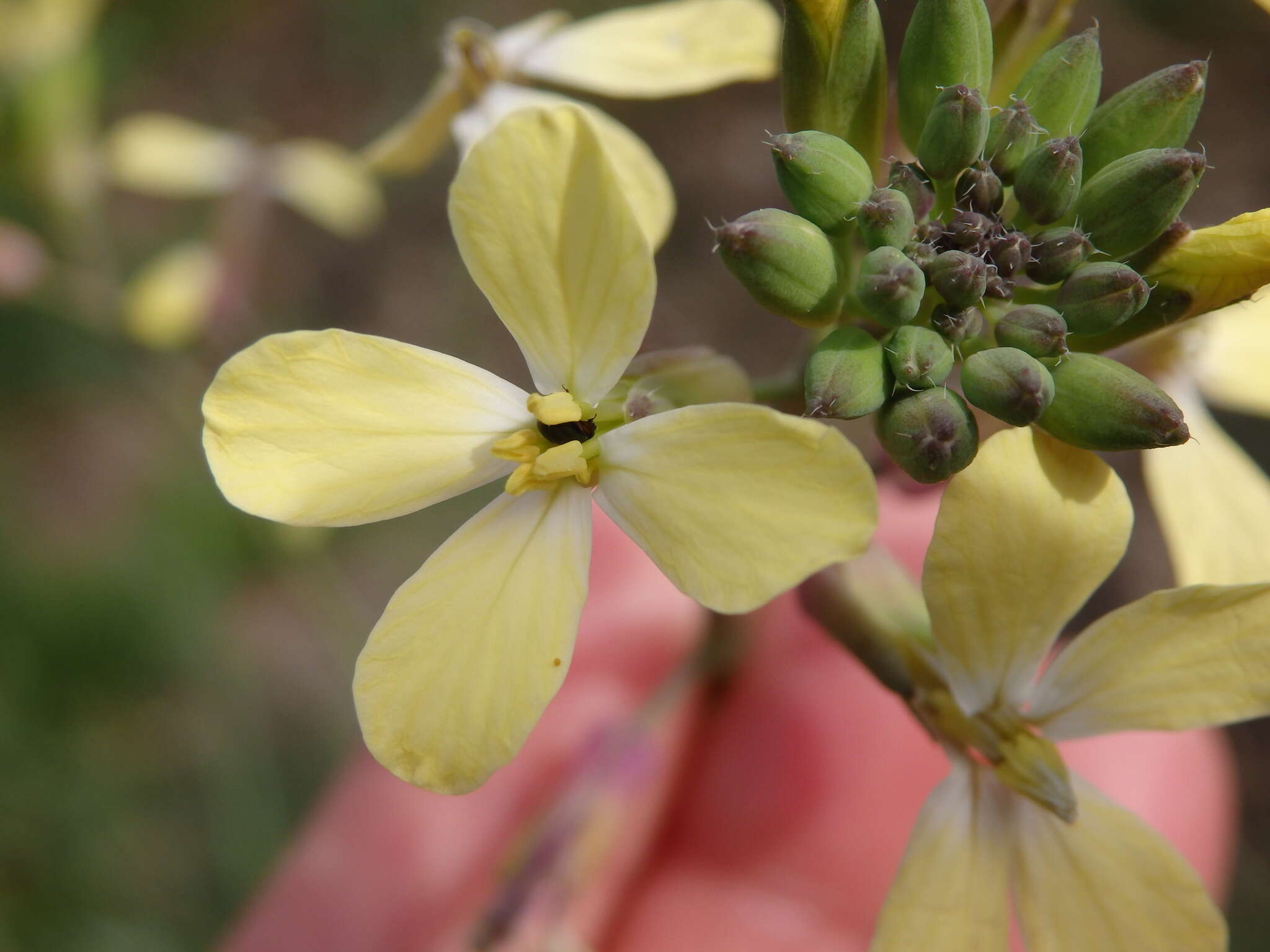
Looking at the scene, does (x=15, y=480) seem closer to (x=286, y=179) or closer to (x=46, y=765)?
(x=46, y=765)

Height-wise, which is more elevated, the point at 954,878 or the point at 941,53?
the point at 941,53

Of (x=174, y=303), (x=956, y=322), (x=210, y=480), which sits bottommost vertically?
(x=210, y=480)

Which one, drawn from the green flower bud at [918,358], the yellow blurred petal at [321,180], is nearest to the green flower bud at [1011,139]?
the green flower bud at [918,358]

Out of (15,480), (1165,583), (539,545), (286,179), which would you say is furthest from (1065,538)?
(15,480)

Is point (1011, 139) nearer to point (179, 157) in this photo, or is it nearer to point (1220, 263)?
point (1220, 263)

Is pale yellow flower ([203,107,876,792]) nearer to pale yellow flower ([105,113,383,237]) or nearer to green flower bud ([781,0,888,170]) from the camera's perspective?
green flower bud ([781,0,888,170])

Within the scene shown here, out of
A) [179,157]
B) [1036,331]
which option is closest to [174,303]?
[179,157]
